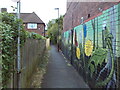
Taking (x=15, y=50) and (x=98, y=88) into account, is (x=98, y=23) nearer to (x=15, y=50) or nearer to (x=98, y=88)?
(x=98, y=88)

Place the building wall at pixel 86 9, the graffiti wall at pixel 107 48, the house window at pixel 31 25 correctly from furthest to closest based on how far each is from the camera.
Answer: the house window at pixel 31 25 < the building wall at pixel 86 9 < the graffiti wall at pixel 107 48

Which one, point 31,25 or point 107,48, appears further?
point 31,25

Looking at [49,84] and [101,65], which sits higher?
[101,65]

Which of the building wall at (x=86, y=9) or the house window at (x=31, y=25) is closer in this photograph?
the building wall at (x=86, y=9)

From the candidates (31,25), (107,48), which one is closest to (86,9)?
(107,48)

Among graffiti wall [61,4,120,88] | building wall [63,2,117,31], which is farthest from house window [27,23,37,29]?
graffiti wall [61,4,120,88]

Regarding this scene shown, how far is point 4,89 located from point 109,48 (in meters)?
2.40

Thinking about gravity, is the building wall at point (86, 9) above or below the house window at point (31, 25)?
below

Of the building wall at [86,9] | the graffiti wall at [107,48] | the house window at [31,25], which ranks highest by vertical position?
the house window at [31,25]

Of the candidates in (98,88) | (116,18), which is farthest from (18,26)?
(98,88)

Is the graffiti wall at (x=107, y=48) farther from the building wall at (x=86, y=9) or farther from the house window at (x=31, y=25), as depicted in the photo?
the house window at (x=31, y=25)

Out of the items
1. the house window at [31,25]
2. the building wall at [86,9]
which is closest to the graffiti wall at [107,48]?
the building wall at [86,9]

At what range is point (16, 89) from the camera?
3.34 metres

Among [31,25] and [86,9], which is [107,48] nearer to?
[86,9]
